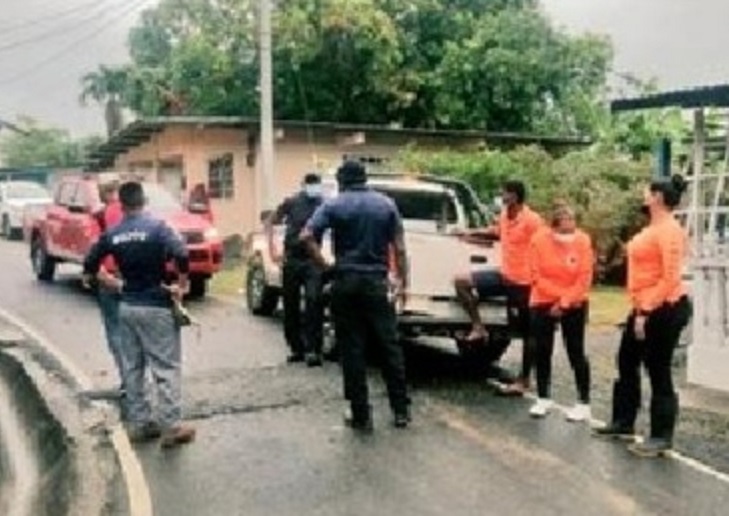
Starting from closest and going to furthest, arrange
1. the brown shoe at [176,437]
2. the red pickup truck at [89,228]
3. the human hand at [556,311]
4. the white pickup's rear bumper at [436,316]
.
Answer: the brown shoe at [176,437], the human hand at [556,311], the white pickup's rear bumper at [436,316], the red pickup truck at [89,228]

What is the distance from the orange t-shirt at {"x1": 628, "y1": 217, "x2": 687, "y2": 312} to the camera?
824cm

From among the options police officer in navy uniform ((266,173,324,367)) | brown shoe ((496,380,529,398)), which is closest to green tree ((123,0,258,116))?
police officer in navy uniform ((266,173,324,367))

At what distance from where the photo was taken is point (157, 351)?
883cm

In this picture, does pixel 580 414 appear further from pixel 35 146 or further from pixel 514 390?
pixel 35 146

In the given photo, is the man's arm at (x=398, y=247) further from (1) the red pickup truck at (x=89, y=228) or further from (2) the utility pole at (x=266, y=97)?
(2) the utility pole at (x=266, y=97)

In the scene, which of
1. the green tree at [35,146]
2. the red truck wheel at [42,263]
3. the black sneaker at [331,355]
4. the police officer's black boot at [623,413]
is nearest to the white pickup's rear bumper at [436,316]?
the black sneaker at [331,355]

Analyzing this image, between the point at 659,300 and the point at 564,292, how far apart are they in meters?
1.35

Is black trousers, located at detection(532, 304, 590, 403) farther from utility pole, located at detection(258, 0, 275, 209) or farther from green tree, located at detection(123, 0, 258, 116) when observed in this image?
green tree, located at detection(123, 0, 258, 116)

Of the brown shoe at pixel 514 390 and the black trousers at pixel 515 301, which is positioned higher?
the black trousers at pixel 515 301

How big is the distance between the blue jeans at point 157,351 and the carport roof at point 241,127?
19367 millimetres

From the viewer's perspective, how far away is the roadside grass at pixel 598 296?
1659cm

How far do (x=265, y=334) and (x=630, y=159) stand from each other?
38.1 feet

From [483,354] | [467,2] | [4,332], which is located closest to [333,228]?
[483,354]

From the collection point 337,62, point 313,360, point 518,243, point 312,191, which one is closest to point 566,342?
point 518,243
